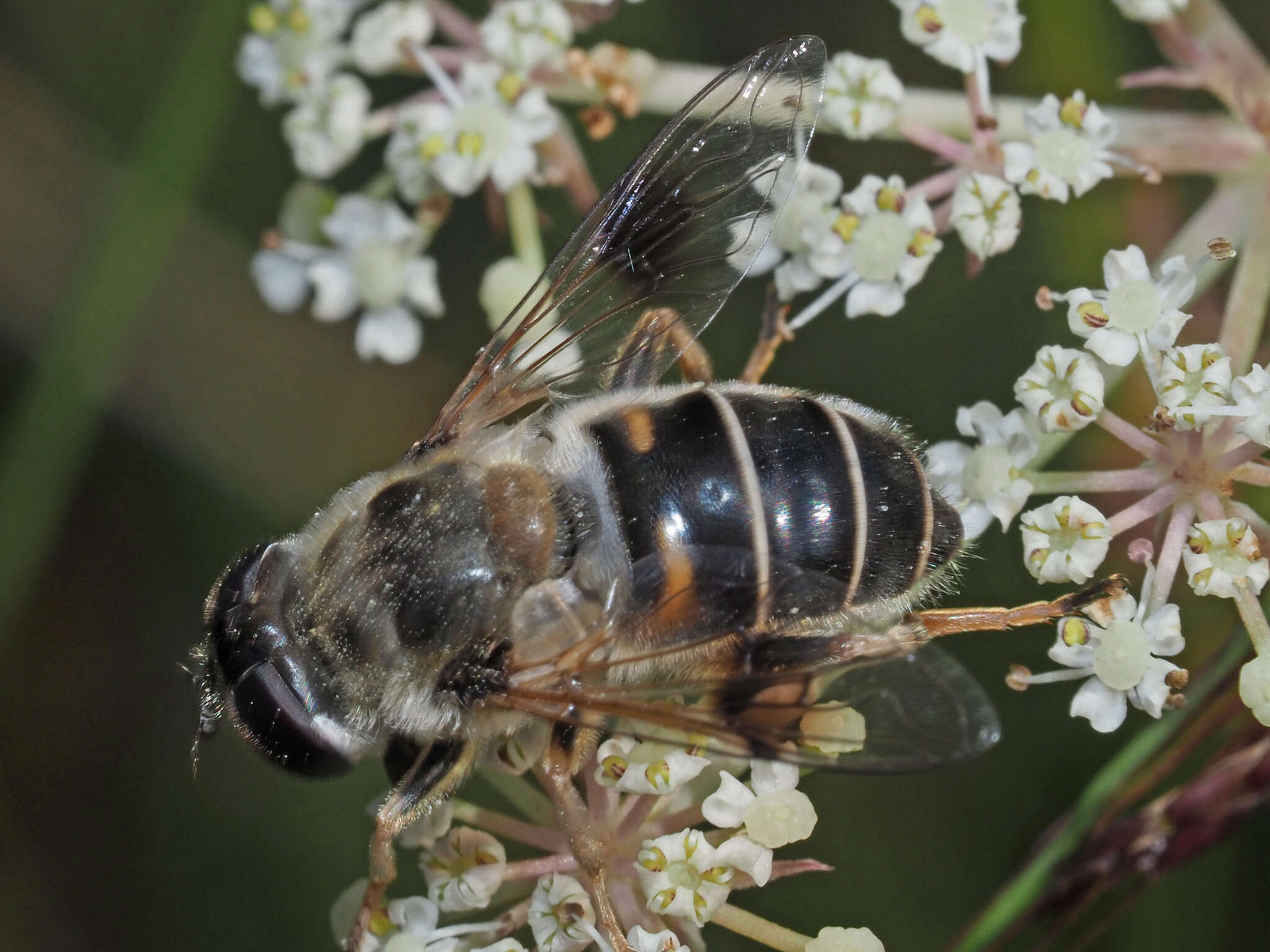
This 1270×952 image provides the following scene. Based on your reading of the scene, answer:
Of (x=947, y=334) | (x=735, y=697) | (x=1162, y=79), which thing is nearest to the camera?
(x=735, y=697)

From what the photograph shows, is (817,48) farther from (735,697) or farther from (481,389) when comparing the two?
(735,697)

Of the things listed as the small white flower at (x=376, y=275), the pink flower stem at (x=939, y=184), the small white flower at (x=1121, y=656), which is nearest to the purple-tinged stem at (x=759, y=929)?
the small white flower at (x=1121, y=656)

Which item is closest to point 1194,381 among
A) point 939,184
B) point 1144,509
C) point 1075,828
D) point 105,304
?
point 1144,509

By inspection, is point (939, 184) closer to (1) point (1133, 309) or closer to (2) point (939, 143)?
(2) point (939, 143)

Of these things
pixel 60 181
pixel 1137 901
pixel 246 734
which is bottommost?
pixel 1137 901

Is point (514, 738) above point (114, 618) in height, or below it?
above

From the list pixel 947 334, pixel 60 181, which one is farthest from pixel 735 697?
pixel 60 181
